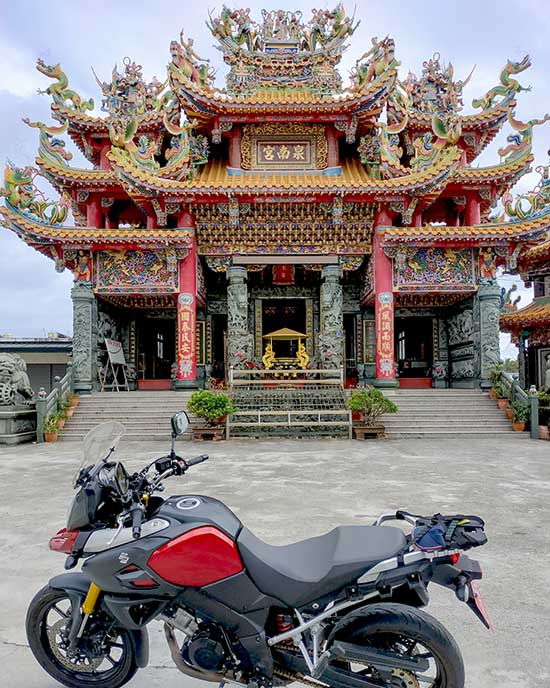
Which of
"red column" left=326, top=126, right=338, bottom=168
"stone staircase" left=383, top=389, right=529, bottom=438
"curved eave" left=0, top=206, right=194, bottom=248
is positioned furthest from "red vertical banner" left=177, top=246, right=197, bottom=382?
"stone staircase" left=383, top=389, right=529, bottom=438

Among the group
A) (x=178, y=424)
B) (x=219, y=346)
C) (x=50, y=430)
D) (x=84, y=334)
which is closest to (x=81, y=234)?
(x=84, y=334)

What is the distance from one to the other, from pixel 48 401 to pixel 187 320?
4.35 metres

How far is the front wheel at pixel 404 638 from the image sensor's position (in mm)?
1893

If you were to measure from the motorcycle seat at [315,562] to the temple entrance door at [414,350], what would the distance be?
16.2 metres

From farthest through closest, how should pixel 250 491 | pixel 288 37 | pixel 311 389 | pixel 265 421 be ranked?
pixel 288 37 → pixel 311 389 → pixel 265 421 → pixel 250 491

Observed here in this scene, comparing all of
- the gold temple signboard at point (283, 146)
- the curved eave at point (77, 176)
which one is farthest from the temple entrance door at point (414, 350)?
the curved eave at point (77, 176)

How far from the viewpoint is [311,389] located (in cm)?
1363

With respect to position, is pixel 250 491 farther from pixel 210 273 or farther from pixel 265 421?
pixel 210 273

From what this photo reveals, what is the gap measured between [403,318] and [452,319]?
171 centimetres

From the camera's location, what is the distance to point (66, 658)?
2387mm

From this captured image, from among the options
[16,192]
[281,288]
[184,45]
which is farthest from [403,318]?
[16,192]

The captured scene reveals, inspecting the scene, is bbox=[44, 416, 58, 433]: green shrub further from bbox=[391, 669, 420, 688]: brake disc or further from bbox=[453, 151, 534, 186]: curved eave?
bbox=[453, 151, 534, 186]: curved eave

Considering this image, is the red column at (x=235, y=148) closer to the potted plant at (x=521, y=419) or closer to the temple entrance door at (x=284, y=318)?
the temple entrance door at (x=284, y=318)

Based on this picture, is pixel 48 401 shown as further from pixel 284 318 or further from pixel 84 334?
pixel 284 318
